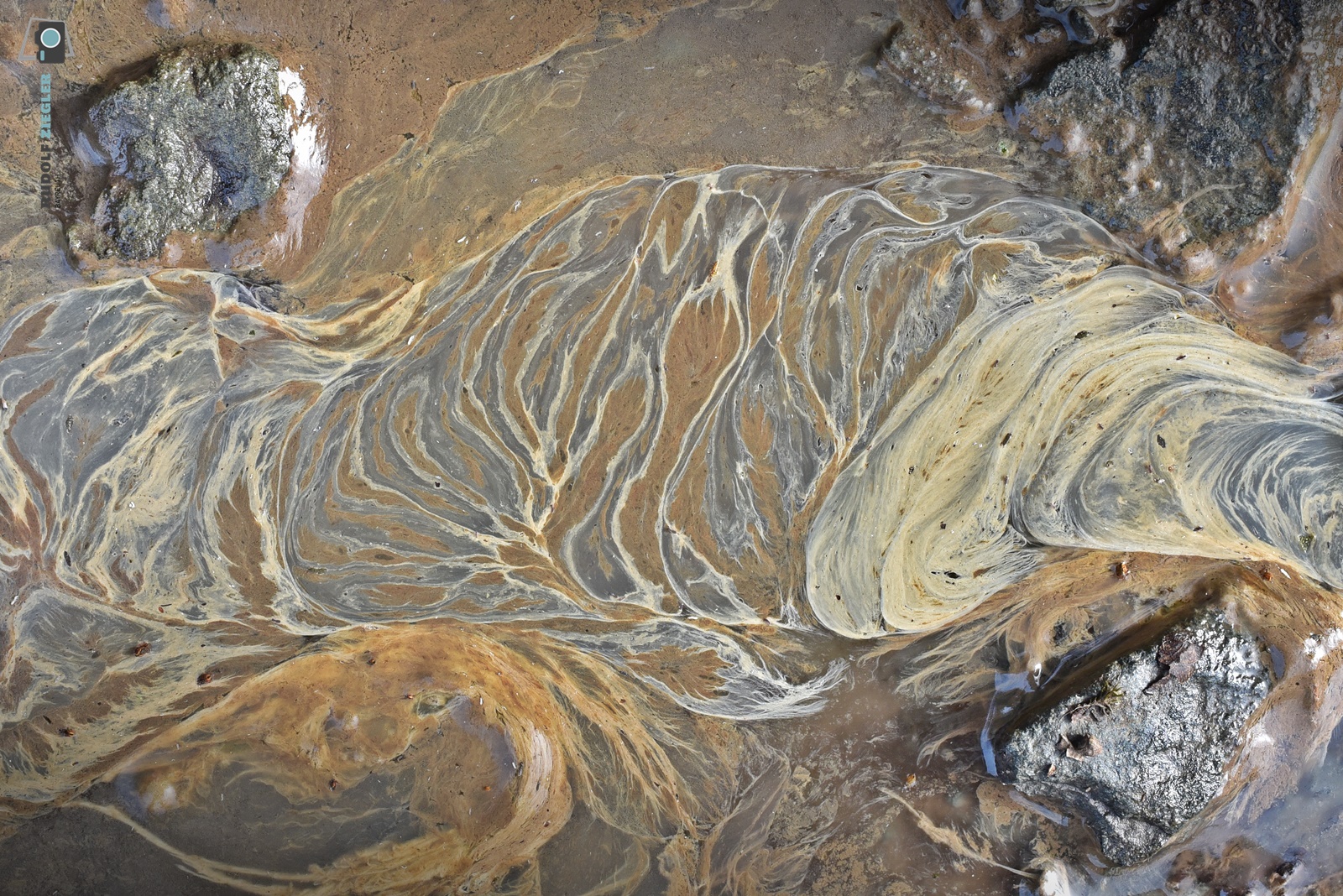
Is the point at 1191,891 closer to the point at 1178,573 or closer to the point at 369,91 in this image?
the point at 1178,573

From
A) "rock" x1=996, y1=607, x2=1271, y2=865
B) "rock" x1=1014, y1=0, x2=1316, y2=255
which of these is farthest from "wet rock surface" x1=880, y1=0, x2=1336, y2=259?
"rock" x1=996, y1=607, x2=1271, y2=865

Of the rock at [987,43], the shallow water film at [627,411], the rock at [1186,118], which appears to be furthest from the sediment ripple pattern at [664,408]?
the rock at [987,43]

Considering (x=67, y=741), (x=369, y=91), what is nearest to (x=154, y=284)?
(x=369, y=91)

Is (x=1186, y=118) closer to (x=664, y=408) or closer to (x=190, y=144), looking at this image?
(x=664, y=408)

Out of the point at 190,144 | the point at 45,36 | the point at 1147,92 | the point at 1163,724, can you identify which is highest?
the point at 45,36

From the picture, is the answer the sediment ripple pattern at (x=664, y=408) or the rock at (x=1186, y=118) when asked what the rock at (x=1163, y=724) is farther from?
the rock at (x=1186, y=118)

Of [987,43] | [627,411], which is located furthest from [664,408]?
[987,43]
